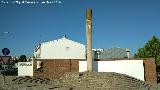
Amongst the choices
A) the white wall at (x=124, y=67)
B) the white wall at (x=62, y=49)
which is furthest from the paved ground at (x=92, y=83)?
the white wall at (x=62, y=49)

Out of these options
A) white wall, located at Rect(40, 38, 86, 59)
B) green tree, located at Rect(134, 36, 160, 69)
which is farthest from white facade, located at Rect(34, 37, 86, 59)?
green tree, located at Rect(134, 36, 160, 69)

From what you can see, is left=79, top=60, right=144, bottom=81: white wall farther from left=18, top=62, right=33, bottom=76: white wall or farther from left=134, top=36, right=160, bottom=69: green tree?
left=134, top=36, right=160, bottom=69: green tree

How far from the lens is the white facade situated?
218 ft

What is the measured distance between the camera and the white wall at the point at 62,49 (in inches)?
2621

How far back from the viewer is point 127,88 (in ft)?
93.6

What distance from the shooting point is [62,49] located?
67.2 meters

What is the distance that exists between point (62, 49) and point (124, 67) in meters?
29.8

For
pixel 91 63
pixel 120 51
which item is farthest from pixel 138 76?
pixel 120 51

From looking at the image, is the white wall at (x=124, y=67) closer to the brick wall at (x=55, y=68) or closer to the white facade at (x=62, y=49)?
the brick wall at (x=55, y=68)

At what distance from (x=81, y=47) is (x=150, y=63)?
3025 cm

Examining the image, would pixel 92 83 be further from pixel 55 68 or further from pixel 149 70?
pixel 55 68

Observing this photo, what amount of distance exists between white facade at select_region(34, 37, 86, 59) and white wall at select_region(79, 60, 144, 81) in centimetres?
2578

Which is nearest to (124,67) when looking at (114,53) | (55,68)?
(55,68)

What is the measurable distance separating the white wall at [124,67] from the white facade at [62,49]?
25.8 m
